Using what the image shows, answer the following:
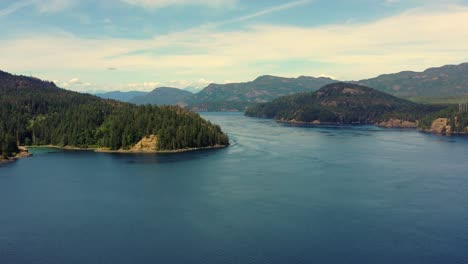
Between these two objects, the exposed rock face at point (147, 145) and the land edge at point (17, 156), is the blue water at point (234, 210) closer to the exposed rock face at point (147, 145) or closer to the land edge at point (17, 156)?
the land edge at point (17, 156)

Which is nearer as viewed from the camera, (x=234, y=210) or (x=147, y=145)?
(x=234, y=210)

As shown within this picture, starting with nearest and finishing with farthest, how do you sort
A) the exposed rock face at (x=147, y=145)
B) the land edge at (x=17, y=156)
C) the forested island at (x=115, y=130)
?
the land edge at (x=17, y=156) < the exposed rock face at (x=147, y=145) < the forested island at (x=115, y=130)

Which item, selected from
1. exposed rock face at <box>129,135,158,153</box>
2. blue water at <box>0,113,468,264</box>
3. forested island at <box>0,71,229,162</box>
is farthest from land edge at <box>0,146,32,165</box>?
exposed rock face at <box>129,135,158,153</box>

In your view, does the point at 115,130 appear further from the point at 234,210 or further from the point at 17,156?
the point at 234,210

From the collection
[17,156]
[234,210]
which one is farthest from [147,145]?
[234,210]

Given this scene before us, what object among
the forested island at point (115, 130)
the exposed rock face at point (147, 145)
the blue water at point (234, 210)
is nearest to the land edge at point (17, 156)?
the forested island at point (115, 130)

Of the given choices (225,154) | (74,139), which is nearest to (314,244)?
(225,154)

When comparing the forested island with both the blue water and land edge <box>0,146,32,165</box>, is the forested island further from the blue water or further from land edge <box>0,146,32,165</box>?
the blue water
